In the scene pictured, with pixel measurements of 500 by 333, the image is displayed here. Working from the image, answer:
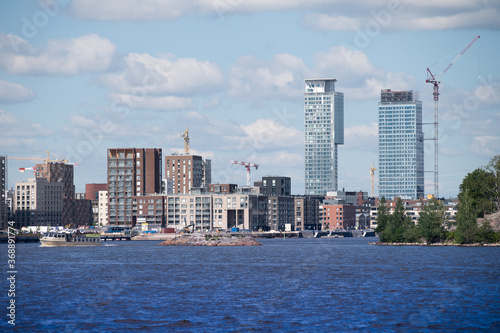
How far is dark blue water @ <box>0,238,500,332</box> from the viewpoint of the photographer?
60.6 metres

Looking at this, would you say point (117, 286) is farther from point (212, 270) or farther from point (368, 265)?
point (368, 265)

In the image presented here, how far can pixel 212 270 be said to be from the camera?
11869 cm

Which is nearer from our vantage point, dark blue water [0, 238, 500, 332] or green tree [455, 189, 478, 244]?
dark blue water [0, 238, 500, 332]

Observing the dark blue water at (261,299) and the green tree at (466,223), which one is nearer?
the dark blue water at (261,299)

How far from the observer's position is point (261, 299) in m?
76.7

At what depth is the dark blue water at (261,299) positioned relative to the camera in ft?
199

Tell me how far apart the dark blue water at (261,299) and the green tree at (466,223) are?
68.2 meters

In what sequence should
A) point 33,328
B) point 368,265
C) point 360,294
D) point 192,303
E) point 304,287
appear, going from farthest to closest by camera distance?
point 368,265
point 304,287
point 360,294
point 192,303
point 33,328

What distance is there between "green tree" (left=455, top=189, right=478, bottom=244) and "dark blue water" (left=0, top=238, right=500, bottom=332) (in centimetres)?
6822

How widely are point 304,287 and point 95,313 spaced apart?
29265 mm

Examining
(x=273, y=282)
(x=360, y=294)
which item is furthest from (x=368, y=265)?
(x=360, y=294)

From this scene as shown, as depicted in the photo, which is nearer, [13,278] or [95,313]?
[95,313]

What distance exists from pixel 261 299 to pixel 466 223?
129m

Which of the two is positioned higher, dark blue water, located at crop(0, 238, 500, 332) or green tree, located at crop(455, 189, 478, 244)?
green tree, located at crop(455, 189, 478, 244)
